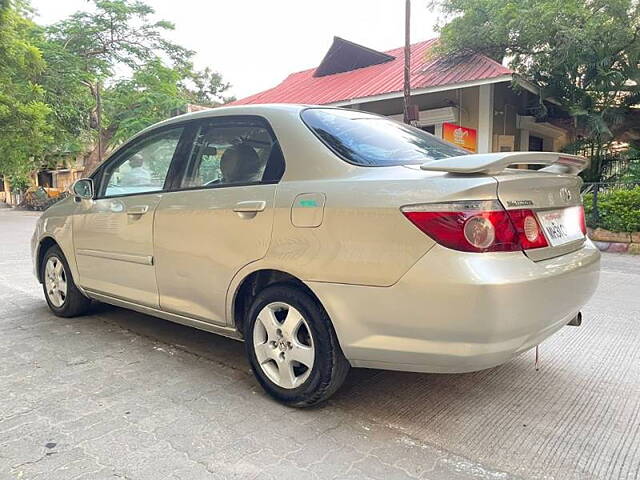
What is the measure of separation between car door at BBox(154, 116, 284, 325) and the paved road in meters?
0.51

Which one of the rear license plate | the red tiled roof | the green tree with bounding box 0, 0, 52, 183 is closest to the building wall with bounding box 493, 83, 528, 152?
the red tiled roof

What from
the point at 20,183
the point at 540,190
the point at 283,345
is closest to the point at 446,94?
the point at 540,190

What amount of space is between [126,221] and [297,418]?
1.87 meters

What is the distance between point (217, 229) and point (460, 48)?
10.2 metres

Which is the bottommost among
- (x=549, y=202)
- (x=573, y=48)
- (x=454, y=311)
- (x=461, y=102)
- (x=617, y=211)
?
(x=617, y=211)

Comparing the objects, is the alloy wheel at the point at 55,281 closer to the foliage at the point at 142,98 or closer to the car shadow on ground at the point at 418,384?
the car shadow on ground at the point at 418,384

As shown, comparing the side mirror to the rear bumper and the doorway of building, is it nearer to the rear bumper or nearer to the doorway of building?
the rear bumper

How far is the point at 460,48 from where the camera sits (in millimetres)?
11336

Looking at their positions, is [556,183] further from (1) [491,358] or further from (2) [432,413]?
(2) [432,413]

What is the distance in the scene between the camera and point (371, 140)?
9.20ft

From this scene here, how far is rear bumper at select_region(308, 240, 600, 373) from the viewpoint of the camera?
6.71 ft

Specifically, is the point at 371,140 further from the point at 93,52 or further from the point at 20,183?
the point at 20,183

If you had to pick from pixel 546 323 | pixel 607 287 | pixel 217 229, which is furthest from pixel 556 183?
pixel 607 287

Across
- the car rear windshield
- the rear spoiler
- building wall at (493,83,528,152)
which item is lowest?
the rear spoiler
